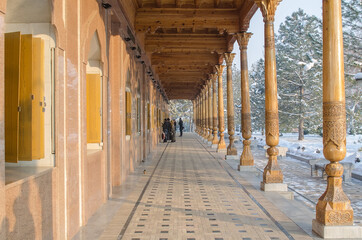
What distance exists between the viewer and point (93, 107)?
5.97 m

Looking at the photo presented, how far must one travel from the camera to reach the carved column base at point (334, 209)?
15.0 ft

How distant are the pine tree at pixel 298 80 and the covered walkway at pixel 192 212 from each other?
827 inches

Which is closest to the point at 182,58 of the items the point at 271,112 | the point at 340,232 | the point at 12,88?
the point at 271,112

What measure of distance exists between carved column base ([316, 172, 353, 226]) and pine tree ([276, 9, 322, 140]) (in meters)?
23.5

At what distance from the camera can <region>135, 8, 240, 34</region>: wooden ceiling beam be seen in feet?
35.9

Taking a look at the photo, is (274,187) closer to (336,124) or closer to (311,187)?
(311,187)

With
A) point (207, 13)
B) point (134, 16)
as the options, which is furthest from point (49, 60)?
point (207, 13)

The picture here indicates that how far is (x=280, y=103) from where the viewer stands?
29797 mm

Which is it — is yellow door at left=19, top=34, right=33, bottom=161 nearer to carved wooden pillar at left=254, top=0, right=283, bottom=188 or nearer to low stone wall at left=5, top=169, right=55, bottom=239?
low stone wall at left=5, top=169, right=55, bottom=239

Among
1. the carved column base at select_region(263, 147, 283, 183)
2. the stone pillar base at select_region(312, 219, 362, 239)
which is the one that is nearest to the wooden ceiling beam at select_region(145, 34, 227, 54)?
the carved column base at select_region(263, 147, 283, 183)

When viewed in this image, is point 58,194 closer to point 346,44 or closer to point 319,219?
point 319,219

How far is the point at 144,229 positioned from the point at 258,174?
223 inches

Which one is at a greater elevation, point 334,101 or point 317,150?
point 334,101

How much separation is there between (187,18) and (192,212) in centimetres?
705
